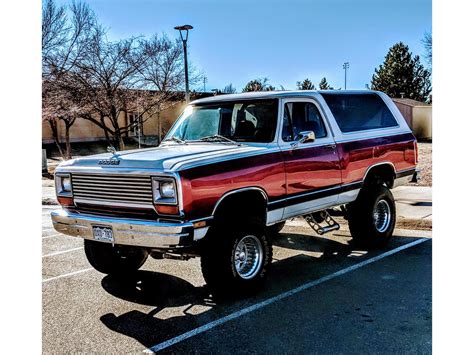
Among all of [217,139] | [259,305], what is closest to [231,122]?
[217,139]

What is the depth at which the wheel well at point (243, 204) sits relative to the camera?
4055 millimetres

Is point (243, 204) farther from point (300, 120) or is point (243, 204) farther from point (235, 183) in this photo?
point (300, 120)

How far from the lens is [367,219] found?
5531 millimetres

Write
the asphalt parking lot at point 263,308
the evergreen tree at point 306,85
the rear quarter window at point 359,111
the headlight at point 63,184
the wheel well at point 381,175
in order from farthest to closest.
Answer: the evergreen tree at point 306,85, the wheel well at point 381,175, the rear quarter window at point 359,111, the headlight at point 63,184, the asphalt parking lot at point 263,308

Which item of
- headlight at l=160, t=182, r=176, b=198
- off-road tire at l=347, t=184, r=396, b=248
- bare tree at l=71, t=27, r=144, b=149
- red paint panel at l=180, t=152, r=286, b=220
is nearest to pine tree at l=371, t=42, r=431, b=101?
off-road tire at l=347, t=184, r=396, b=248

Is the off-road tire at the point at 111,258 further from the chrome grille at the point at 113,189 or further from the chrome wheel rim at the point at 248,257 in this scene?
the chrome wheel rim at the point at 248,257

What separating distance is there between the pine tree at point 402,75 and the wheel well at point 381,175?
86cm

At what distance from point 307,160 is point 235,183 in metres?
1.03

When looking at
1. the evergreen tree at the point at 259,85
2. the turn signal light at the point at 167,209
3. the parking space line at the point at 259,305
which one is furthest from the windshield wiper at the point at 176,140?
the evergreen tree at the point at 259,85

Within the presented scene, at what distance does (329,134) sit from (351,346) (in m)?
2.51

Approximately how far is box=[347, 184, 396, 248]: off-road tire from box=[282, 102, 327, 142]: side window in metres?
0.96
